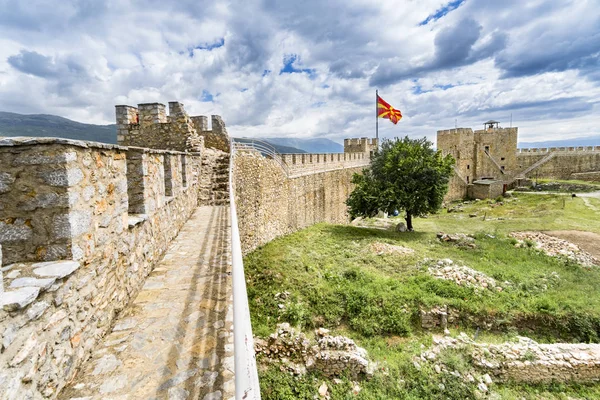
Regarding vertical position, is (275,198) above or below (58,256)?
below

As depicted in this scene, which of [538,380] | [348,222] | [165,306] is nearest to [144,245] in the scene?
[165,306]

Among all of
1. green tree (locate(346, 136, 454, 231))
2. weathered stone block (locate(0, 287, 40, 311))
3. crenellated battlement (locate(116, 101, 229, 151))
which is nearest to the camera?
weathered stone block (locate(0, 287, 40, 311))

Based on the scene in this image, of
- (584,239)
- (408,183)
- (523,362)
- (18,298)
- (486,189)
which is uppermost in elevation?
(408,183)

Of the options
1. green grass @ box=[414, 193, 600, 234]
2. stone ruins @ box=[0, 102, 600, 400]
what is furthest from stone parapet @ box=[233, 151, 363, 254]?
green grass @ box=[414, 193, 600, 234]

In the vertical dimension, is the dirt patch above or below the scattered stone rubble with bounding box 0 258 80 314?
below

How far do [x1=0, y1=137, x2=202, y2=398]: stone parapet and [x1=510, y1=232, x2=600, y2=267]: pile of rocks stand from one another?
1458 centimetres

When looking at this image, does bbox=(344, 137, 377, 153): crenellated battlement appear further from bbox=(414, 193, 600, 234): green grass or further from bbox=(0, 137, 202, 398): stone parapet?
bbox=(0, 137, 202, 398): stone parapet

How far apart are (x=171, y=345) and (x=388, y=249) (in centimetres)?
1066

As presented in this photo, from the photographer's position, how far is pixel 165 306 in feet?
9.64

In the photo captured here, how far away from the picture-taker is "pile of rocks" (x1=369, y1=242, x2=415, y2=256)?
1175 centimetres

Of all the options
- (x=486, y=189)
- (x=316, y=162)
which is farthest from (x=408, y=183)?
(x=486, y=189)

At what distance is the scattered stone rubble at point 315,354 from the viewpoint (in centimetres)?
660

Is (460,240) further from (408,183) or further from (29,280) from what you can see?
(29,280)

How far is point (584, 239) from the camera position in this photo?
13586mm
